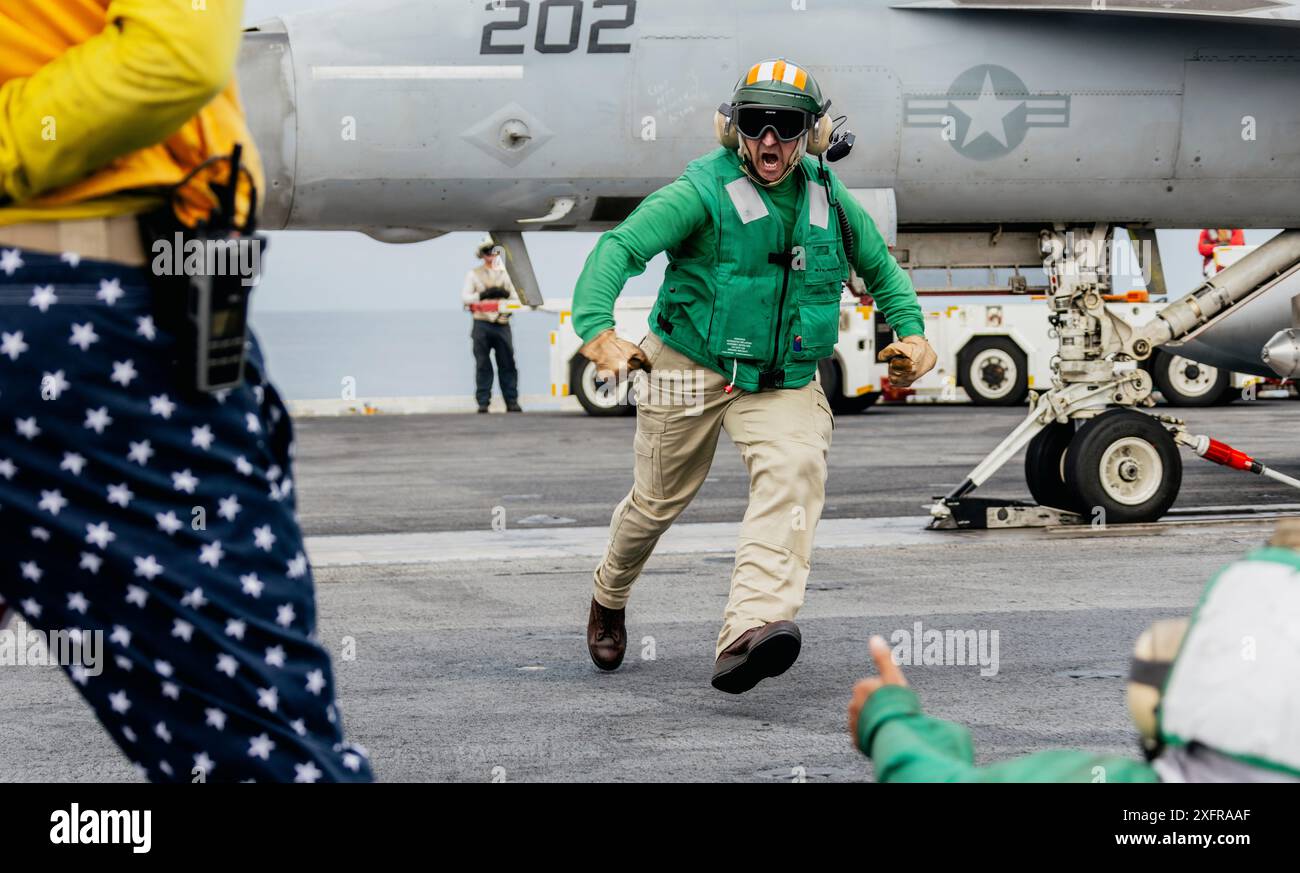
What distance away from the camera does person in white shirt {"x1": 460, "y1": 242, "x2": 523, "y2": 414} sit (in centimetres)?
2162

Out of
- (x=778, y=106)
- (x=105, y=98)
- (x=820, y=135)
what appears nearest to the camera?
(x=105, y=98)

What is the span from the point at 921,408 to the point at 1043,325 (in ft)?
6.32

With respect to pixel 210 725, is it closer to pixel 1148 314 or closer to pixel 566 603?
pixel 566 603

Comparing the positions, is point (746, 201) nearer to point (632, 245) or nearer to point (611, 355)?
point (632, 245)

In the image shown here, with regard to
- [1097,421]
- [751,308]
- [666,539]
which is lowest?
[666,539]

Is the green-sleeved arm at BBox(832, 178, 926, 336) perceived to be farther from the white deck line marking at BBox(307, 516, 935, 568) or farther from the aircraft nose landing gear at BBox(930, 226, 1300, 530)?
the aircraft nose landing gear at BBox(930, 226, 1300, 530)

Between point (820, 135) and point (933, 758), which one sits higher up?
point (820, 135)

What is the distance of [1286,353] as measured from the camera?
9.71 meters

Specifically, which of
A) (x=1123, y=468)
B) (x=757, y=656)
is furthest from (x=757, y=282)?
(x=1123, y=468)

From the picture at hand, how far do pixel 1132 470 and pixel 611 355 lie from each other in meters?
5.22

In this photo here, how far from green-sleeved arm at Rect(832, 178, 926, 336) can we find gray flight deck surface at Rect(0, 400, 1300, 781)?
46.9 inches

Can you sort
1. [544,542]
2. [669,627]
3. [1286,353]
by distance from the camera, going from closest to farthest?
1. [669,627]
2. [544,542]
3. [1286,353]

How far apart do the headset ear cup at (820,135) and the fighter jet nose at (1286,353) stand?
17.8 ft

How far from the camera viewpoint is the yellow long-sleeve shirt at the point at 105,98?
6.70 ft
